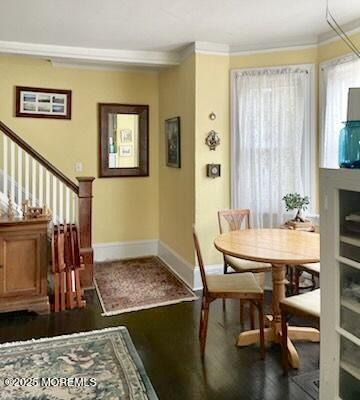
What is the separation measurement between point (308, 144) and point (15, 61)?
3.56m

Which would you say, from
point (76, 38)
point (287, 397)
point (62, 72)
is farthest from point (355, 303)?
point (62, 72)

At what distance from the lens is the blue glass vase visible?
1646mm

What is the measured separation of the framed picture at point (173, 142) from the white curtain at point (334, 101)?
160cm

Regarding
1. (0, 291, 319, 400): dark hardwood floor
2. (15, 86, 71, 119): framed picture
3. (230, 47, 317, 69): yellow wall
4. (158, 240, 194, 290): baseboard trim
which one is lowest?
(0, 291, 319, 400): dark hardwood floor

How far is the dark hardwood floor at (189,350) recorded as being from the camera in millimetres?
2275

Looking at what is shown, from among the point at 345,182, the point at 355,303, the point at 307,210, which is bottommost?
the point at 355,303

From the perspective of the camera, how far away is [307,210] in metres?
3.97

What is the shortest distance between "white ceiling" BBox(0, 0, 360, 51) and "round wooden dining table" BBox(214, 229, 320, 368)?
1828 mm

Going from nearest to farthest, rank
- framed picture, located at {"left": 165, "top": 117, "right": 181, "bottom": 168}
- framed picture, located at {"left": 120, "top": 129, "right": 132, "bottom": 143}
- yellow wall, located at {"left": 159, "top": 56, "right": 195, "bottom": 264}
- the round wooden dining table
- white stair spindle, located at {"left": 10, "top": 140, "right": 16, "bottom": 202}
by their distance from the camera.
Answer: the round wooden dining table → white stair spindle, located at {"left": 10, "top": 140, "right": 16, "bottom": 202} → yellow wall, located at {"left": 159, "top": 56, "right": 195, "bottom": 264} → framed picture, located at {"left": 165, "top": 117, "right": 181, "bottom": 168} → framed picture, located at {"left": 120, "top": 129, "right": 132, "bottom": 143}

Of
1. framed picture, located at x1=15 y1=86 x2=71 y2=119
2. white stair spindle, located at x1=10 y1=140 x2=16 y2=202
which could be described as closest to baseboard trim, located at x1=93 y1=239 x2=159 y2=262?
white stair spindle, located at x1=10 y1=140 x2=16 y2=202

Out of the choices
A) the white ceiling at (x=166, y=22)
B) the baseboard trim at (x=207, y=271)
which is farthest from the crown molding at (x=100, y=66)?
the baseboard trim at (x=207, y=271)

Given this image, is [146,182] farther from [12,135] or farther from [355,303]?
[355,303]

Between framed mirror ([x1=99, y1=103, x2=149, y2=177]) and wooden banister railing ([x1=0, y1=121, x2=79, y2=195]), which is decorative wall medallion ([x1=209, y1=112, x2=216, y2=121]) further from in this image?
wooden banister railing ([x1=0, y1=121, x2=79, y2=195])

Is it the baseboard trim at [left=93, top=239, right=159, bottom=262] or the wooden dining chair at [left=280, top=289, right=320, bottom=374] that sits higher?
the wooden dining chair at [left=280, top=289, right=320, bottom=374]
